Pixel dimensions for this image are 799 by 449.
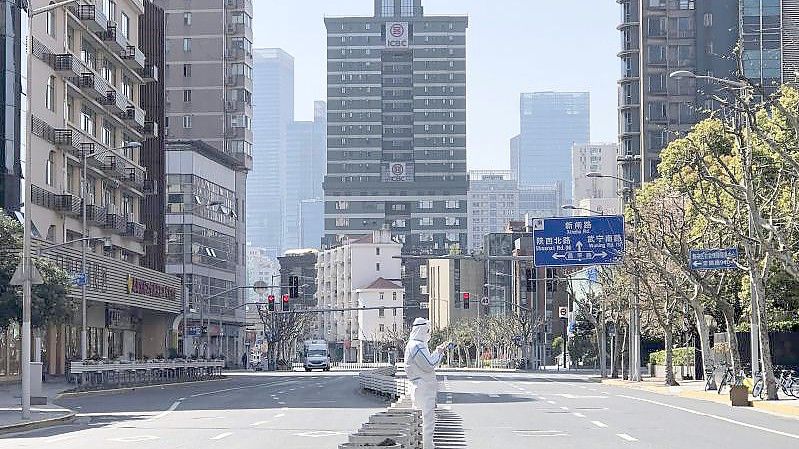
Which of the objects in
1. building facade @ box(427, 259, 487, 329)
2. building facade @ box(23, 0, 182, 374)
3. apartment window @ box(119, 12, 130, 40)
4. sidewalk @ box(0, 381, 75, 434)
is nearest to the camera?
sidewalk @ box(0, 381, 75, 434)

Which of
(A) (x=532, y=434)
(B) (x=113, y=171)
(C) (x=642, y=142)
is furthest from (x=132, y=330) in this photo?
(A) (x=532, y=434)

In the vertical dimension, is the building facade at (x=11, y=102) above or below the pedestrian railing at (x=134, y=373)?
above

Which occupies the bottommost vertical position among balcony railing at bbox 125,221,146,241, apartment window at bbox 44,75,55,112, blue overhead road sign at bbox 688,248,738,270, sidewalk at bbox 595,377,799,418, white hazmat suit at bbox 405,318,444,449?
sidewalk at bbox 595,377,799,418

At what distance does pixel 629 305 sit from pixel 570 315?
2256 inches

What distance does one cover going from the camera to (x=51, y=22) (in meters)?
69.8

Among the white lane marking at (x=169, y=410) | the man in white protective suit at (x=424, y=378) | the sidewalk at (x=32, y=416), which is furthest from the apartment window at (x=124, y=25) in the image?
the man in white protective suit at (x=424, y=378)

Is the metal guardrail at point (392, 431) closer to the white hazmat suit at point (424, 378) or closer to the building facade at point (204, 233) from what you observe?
the white hazmat suit at point (424, 378)

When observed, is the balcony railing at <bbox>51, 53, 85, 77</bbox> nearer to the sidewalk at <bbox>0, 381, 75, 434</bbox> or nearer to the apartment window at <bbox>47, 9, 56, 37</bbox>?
the apartment window at <bbox>47, 9, 56, 37</bbox>

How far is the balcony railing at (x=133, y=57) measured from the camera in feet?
274

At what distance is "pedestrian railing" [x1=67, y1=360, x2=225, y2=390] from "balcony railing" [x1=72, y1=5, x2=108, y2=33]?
62.5 ft

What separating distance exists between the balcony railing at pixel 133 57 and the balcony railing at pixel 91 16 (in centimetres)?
574

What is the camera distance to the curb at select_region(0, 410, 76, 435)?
2880 centimetres

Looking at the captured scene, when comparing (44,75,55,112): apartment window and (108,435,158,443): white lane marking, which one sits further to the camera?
(44,75,55,112): apartment window

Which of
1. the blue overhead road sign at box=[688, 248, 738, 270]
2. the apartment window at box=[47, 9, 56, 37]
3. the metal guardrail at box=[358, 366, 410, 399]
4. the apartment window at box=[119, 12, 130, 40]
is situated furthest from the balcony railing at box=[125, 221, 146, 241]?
the blue overhead road sign at box=[688, 248, 738, 270]
